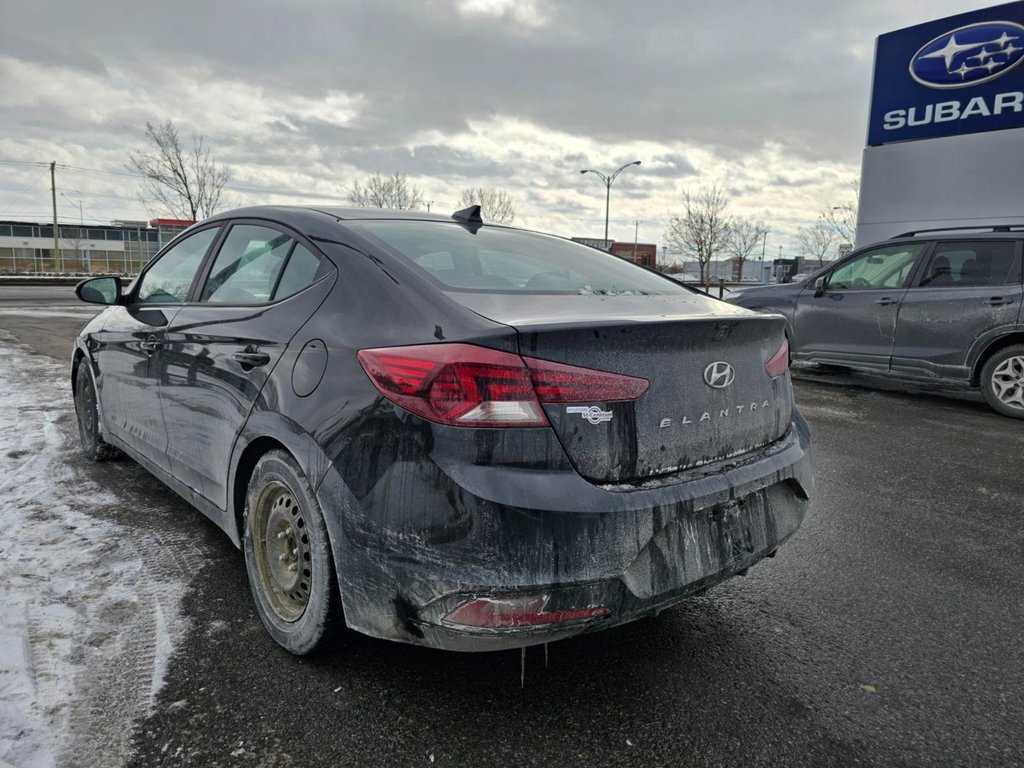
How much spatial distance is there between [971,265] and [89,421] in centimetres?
778

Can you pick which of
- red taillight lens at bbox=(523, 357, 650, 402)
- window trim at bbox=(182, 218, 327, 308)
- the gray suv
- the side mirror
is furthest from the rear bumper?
the gray suv

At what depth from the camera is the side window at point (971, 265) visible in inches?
259

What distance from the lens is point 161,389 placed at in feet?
10.4

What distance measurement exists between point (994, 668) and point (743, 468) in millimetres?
1168

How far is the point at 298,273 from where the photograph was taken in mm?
2516

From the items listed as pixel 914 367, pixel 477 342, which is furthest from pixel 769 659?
pixel 914 367

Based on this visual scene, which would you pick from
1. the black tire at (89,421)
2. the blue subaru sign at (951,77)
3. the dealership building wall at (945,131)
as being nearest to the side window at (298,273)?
the black tire at (89,421)

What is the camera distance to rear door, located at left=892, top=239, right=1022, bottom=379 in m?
6.52

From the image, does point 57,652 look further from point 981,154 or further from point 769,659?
point 981,154

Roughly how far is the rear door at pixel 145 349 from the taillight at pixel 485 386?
5.99ft

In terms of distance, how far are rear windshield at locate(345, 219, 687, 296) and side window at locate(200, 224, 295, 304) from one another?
34 cm

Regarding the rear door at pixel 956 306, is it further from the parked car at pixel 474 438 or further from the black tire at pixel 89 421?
the black tire at pixel 89 421

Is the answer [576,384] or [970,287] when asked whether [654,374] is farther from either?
[970,287]

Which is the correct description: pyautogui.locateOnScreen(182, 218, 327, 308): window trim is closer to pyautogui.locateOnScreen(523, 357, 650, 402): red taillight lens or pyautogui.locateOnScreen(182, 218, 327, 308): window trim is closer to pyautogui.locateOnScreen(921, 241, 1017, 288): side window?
pyautogui.locateOnScreen(523, 357, 650, 402): red taillight lens
